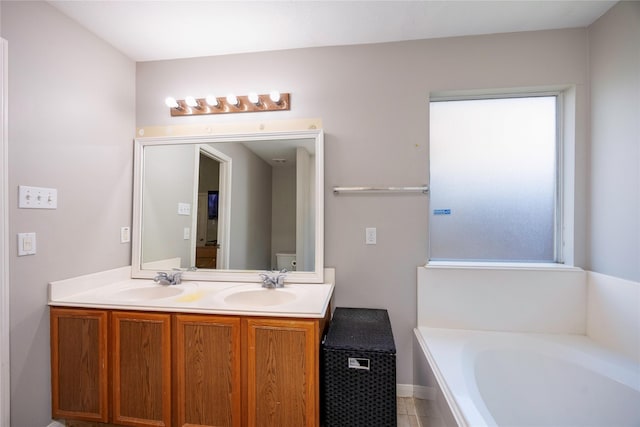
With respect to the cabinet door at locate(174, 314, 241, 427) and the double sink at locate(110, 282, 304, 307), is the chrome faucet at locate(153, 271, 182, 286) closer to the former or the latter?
the double sink at locate(110, 282, 304, 307)

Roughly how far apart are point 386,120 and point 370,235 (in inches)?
32.0

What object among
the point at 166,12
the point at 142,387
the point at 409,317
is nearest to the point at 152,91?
the point at 166,12

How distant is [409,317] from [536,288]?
83 cm

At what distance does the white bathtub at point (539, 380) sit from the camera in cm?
125

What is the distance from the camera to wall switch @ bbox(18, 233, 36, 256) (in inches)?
53.0

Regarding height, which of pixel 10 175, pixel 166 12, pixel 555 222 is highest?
pixel 166 12

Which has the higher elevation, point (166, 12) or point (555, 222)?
point (166, 12)

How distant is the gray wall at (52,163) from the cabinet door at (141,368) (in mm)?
424

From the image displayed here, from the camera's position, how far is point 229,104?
197 cm

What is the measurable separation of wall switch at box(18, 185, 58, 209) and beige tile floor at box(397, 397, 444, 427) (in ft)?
7.60

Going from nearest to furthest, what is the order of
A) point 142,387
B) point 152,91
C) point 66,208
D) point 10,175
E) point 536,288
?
point 10,175, point 142,387, point 66,208, point 536,288, point 152,91

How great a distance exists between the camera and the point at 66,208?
1.57 metres

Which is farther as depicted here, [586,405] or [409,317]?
[409,317]

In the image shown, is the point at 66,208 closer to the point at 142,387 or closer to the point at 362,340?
the point at 142,387
